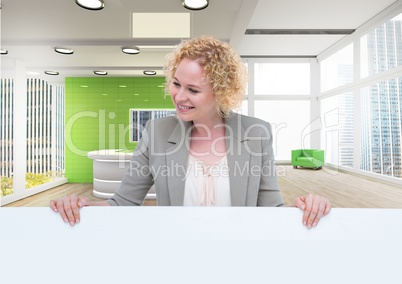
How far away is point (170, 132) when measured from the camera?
1.19 metres

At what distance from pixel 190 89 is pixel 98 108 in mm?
7762

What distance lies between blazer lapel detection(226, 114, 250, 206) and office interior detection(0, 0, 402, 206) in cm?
264

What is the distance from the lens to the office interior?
13.7ft

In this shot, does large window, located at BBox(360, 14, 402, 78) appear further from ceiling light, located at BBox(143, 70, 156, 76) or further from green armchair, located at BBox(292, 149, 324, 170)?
ceiling light, located at BBox(143, 70, 156, 76)

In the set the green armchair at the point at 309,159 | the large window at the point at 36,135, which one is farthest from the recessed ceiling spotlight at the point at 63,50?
the green armchair at the point at 309,159

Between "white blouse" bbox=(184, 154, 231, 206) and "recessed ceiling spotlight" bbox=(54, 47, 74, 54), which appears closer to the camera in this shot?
"white blouse" bbox=(184, 154, 231, 206)

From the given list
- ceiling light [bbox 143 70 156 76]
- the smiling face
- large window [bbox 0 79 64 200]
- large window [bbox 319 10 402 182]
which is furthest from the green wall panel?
the smiling face

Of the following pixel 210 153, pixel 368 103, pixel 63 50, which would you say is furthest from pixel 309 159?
pixel 210 153

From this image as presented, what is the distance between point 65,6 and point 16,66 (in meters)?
3.09

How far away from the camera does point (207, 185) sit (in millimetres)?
1144

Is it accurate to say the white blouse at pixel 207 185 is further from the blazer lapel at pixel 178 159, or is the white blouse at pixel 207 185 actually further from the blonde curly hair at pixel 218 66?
the blonde curly hair at pixel 218 66

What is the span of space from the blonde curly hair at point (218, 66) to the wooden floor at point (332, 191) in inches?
149

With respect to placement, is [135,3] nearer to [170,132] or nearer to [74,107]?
[170,132]

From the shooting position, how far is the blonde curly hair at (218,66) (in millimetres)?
1028
